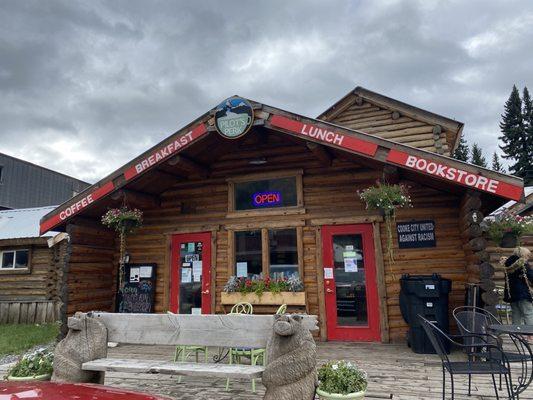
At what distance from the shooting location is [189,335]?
380 cm

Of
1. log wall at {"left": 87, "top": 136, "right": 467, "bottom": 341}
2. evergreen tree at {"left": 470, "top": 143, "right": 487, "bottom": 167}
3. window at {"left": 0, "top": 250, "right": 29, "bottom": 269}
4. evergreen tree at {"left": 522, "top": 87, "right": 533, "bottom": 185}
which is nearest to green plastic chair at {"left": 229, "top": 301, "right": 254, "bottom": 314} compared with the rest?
log wall at {"left": 87, "top": 136, "right": 467, "bottom": 341}

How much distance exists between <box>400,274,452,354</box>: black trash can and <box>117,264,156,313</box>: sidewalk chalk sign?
548 centimetres

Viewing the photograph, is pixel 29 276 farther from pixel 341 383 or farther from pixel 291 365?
pixel 341 383

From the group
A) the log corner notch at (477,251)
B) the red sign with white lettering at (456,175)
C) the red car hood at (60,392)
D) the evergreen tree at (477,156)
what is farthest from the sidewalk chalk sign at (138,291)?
the evergreen tree at (477,156)

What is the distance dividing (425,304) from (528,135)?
3920 cm

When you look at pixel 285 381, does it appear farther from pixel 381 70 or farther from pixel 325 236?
pixel 381 70

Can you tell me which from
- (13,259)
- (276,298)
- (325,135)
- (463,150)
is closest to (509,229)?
(325,135)

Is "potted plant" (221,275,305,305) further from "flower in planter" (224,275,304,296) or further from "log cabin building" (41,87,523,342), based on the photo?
"log cabin building" (41,87,523,342)

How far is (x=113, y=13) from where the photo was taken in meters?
10.9

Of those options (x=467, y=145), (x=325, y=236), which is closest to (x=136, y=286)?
(x=325, y=236)

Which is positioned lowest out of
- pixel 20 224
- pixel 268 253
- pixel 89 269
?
pixel 89 269

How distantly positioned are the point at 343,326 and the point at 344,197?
2512mm

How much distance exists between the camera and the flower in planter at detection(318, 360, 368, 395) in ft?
10.3

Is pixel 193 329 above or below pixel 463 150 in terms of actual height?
below
